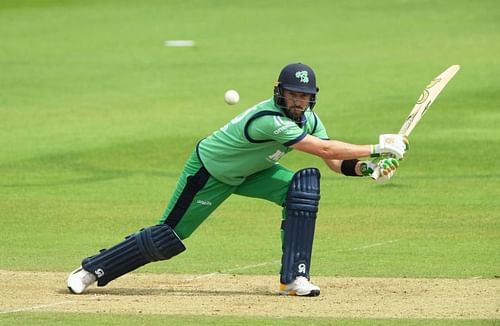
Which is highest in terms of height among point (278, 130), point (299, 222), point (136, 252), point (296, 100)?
point (296, 100)

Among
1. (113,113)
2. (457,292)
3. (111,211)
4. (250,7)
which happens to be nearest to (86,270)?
(457,292)

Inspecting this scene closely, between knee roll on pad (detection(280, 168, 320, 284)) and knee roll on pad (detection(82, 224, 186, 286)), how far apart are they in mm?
822

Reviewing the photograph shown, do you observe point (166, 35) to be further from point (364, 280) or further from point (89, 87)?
point (364, 280)

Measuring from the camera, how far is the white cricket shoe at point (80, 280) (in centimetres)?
934

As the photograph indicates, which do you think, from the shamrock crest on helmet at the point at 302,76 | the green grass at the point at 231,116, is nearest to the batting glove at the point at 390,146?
the shamrock crest on helmet at the point at 302,76

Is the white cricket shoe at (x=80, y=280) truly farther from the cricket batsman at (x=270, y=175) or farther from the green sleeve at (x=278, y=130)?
the green sleeve at (x=278, y=130)

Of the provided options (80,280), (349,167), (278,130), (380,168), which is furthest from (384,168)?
(80,280)

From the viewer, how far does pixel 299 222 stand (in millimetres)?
9109

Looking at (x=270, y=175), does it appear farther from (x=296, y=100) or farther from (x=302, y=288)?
(x=302, y=288)

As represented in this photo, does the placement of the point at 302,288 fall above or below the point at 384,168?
below

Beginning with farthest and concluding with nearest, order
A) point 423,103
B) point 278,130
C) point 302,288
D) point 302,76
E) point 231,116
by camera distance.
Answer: point 231,116
point 423,103
point 302,288
point 302,76
point 278,130

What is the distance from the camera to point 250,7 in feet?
107

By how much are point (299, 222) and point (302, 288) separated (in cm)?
48

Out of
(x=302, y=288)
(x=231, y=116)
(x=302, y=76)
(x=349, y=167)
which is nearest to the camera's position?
(x=302, y=76)
